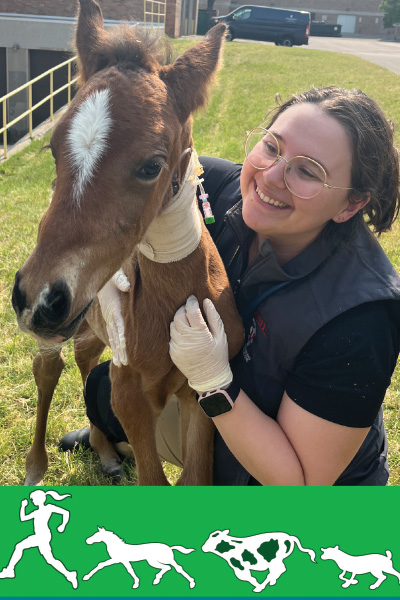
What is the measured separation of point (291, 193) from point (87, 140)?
85 cm

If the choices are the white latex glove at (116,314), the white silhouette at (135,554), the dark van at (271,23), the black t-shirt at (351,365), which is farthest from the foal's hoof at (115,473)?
the dark van at (271,23)

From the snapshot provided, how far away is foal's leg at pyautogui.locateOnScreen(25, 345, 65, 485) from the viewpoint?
10.6 feet

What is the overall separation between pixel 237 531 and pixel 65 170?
111 cm

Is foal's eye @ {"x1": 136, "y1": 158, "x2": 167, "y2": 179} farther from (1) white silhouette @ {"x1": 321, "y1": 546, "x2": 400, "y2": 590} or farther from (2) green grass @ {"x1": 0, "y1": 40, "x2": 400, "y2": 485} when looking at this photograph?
(1) white silhouette @ {"x1": 321, "y1": 546, "x2": 400, "y2": 590}

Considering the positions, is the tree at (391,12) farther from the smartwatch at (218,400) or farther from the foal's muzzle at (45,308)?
the foal's muzzle at (45,308)

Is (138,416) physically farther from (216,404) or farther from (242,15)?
(242,15)

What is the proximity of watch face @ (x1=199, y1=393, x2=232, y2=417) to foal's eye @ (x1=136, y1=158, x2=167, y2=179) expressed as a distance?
2.87ft

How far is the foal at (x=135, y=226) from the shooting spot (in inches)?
A: 58.5

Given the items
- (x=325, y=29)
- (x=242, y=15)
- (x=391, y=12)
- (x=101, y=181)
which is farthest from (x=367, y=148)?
(x=391, y=12)

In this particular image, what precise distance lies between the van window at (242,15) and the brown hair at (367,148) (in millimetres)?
31042

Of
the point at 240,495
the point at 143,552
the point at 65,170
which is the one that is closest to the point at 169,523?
the point at 143,552

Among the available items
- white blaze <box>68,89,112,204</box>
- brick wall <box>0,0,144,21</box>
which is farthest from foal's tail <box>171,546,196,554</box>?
brick wall <box>0,0,144,21</box>

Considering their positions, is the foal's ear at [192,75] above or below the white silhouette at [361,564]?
above

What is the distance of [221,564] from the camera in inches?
57.1
